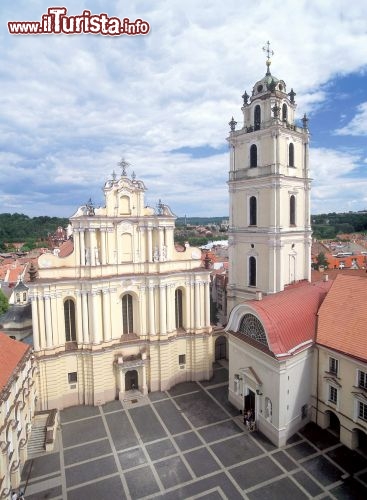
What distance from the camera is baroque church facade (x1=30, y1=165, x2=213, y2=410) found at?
25.9m

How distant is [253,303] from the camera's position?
23297mm

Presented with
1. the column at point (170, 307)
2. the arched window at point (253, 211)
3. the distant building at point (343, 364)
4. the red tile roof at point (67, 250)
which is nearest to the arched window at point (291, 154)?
the arched window at point (253, 211)

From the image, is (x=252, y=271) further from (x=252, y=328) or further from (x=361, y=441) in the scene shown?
(x=361, y=441)

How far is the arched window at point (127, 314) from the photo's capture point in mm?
28578

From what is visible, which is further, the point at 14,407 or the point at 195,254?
the point at 195,254

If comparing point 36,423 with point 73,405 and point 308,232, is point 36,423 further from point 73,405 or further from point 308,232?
point 308,232

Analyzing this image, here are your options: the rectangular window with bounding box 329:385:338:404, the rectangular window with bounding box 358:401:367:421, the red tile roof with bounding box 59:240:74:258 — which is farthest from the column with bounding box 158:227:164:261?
the rectangular window with bounding box 358:401:367:421

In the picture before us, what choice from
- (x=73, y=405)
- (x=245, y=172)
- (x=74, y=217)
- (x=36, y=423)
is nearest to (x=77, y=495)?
(x=36, y=423)

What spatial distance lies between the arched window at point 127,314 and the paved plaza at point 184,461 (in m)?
6.30

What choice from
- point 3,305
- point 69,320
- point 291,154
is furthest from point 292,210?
point 3,305

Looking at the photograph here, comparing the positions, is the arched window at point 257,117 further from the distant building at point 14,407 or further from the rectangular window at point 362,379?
the distant building at point 14,407

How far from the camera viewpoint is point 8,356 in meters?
20.7

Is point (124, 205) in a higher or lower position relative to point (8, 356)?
higher

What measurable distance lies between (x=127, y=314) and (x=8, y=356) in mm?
10010
